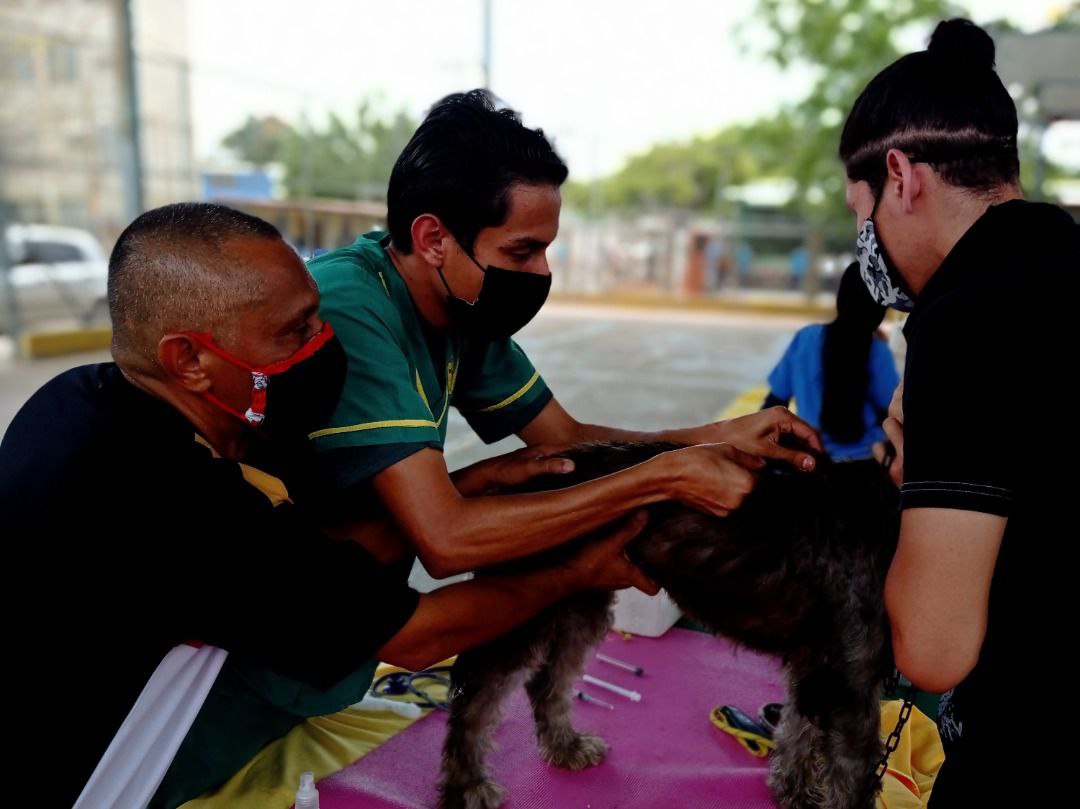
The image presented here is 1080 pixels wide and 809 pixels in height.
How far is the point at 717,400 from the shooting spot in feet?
37.4

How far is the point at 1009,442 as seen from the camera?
5.35 ft

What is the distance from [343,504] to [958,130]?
200cm

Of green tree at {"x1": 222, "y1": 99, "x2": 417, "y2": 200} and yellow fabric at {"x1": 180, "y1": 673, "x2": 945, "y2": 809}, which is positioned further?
green tree at {"x1": 222, "y1": 99, "x2": 417, "y2": 200}

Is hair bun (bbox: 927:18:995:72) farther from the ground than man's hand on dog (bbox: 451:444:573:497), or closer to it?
farther from the ground

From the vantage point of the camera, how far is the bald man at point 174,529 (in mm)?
1822

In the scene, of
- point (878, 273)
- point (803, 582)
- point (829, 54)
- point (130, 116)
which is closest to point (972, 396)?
point (878, 273)

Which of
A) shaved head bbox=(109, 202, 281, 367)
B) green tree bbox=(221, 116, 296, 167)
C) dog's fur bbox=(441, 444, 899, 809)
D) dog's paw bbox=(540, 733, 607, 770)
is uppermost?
green tree bbox=(221, 116, 296, 167)

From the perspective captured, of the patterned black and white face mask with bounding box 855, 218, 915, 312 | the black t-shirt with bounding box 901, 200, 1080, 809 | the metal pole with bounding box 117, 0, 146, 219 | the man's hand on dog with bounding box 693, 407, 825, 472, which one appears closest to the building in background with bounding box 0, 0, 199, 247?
the metal pole with bounding box 117, 0, 146, 219

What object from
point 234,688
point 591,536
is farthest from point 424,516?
point 234,688

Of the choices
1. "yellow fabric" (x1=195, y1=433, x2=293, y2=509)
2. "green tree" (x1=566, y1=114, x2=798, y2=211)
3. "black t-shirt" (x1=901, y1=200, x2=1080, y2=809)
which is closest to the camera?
"black t-shirt" (x1=901, y1=200, x2=1080, y2=809)

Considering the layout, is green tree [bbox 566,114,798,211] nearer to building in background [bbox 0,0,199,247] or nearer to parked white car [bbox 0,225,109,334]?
building in background [bbox 0,0,199,247]

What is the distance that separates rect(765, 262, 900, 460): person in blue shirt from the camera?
4332 mm

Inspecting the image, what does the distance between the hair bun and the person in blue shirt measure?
209cm

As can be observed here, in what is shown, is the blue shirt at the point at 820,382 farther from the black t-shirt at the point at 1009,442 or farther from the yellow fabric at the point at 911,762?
the black t-shirt at the point at 1009,442
